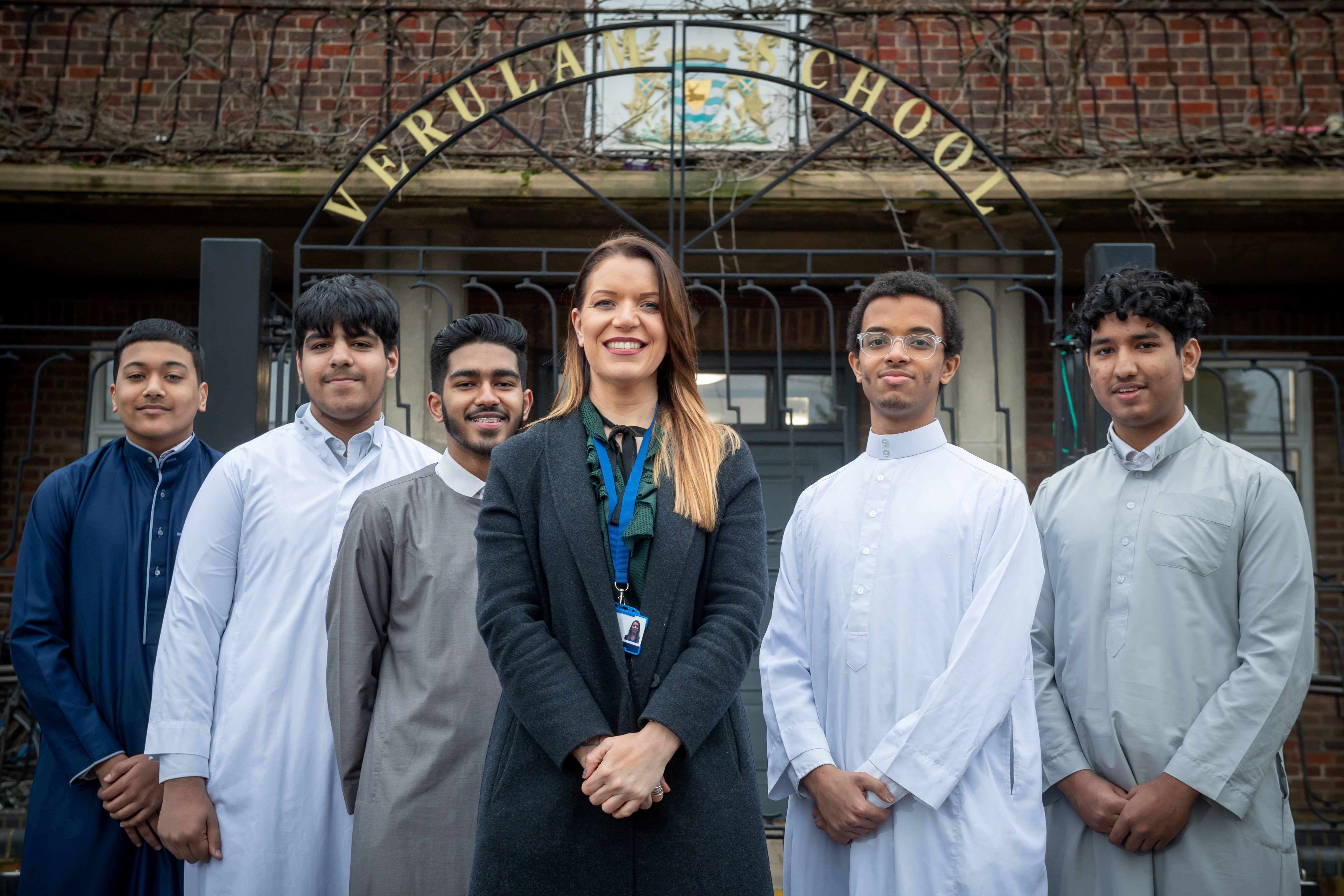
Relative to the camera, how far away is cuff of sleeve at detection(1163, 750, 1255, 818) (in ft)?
6.72

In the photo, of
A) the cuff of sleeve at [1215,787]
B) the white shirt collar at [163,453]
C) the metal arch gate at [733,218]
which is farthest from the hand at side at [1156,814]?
the white shirt collar at [163,453]

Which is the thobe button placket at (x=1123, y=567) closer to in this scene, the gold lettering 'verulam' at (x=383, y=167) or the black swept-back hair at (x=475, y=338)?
the black swept-back hair at (x=475, y=338)

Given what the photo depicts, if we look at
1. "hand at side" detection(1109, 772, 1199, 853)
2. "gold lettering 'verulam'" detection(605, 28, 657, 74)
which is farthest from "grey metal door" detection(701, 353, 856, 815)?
"hand at side" detection(1109, 772, 1199, 853)

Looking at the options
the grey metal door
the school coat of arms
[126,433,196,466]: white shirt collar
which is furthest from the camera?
the grey metal door

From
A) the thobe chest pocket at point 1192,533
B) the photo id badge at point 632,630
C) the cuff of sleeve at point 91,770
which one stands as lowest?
the cuff of sleeve at point 91,770

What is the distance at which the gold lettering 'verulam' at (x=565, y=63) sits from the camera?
13.0 ft

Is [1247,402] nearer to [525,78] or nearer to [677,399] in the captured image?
[525,78]

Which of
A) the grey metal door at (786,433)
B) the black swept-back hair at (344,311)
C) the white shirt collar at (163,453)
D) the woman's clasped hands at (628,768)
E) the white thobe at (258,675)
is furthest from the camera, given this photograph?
the grey metal door at (786,433)

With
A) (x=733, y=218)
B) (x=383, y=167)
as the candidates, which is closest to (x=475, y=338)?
(x=733, y=218)

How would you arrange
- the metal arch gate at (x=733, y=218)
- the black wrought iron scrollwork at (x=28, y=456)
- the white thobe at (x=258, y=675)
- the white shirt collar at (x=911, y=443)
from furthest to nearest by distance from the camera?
the black wrought iron scrollwork at (x=28, y=456) → the metal arch gate at (x=733, y=218) → the white shirt collar at (x=911, y=443) → the white thobe at (x=258, y=675)

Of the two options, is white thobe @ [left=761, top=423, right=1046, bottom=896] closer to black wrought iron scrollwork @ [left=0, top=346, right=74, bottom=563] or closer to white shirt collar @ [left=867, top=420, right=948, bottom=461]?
white shirt collar @ [left=867, top=420, right=948, bottom=461]

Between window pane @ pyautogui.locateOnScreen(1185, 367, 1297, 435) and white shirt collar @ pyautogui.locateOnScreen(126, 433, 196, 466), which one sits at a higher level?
window pane @ pyautogui.locateOnScreen(1185, 367, 1297, 435)

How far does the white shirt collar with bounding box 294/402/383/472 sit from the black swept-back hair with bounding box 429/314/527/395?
0.82 ft

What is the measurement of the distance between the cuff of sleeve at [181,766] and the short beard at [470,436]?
91cm
